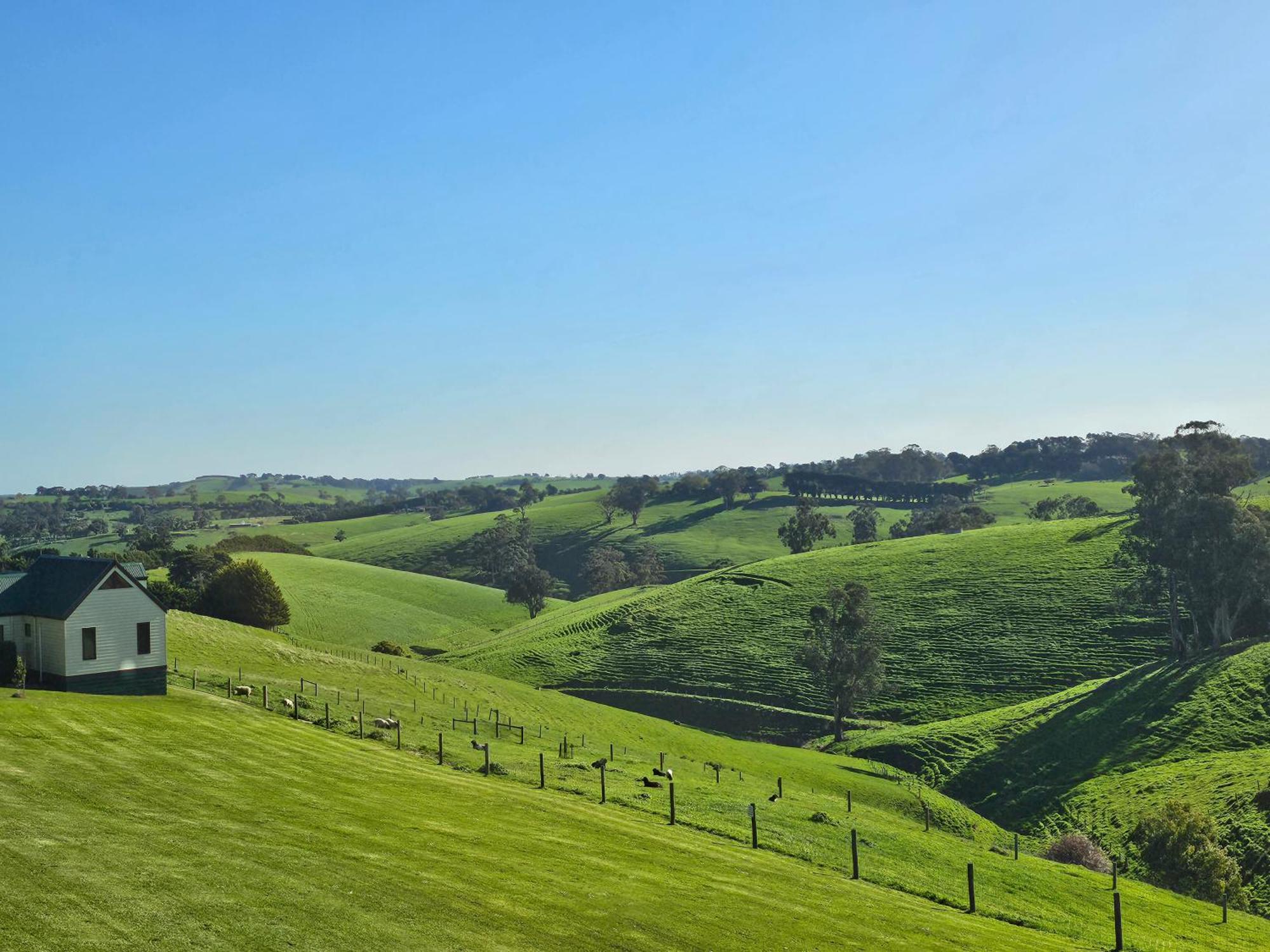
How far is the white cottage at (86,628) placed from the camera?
47.9 meters

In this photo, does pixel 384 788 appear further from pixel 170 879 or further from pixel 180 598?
pixel 180 598

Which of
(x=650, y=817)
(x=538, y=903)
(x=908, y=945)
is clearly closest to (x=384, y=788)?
(x=650, y=817)

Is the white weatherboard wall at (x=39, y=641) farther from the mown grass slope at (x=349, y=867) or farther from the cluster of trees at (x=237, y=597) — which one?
the cluster of trees at (x=237, y=597)

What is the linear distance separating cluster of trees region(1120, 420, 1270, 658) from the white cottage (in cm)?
9032

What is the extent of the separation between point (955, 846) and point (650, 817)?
1478 centimetres

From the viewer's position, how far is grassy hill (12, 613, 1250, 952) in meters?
21.8

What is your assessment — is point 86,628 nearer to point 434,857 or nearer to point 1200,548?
point 434,857

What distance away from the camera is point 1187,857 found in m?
47.0

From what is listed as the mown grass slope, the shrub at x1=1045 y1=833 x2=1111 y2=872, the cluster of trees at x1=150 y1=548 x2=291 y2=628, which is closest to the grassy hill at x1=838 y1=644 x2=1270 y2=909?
the shrub at x1=1045 y1=833 x2=1111 y2=872

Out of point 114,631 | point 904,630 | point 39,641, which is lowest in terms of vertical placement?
point 904,630

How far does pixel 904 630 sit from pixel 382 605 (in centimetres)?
8223

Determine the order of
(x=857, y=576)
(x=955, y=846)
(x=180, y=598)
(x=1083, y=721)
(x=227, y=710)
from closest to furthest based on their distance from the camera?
(x=955, y=846)
(x=227, y=710)
(x=1083, y=721)
(x=180, y=598)
(x=857, y=576)

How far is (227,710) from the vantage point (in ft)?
158

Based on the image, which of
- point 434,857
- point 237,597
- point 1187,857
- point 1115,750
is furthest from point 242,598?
point 1187,857
